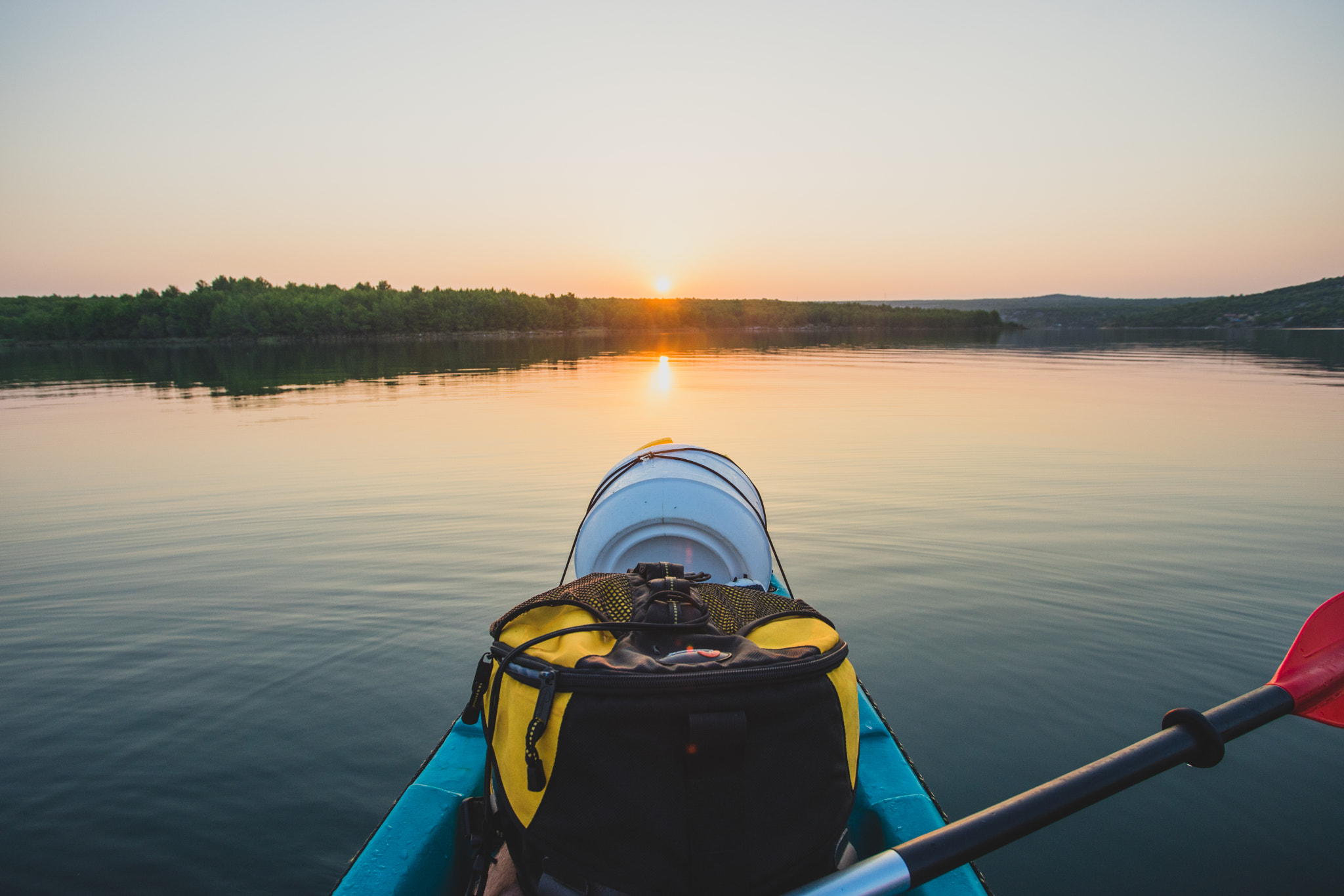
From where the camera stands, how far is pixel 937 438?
1409 cm

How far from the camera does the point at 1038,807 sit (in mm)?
1910

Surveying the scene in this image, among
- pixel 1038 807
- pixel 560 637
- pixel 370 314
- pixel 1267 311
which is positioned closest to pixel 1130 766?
pixel 1038 807

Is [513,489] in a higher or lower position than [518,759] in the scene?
A: lower

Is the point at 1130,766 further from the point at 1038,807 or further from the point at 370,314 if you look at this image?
the point at 370,314

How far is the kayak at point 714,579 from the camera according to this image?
2283mm

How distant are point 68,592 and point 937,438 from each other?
13791mm

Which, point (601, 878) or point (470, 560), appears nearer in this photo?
point (601, 878)

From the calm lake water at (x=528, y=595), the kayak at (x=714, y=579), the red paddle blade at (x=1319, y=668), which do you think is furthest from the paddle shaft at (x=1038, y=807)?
the calm lake water at (x=528, y=595)

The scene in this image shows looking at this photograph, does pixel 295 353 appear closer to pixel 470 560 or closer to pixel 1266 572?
pixel 470 560

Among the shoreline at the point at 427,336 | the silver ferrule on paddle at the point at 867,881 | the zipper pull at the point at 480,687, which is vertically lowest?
the silver ferrule on paddle at the point at 867,881

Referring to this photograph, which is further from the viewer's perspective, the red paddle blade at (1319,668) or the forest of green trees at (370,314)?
the forest of green trees at (370,314)

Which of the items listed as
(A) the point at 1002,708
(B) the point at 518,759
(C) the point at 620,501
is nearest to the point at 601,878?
(B) the point at 518,759

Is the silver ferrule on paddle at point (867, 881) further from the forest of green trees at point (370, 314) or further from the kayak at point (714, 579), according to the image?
the forest of green trees at point (370, 314)

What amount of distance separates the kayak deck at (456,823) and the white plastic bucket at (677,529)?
3.96ft
